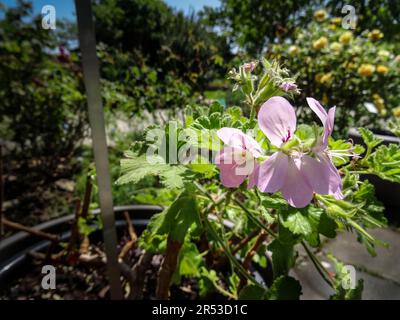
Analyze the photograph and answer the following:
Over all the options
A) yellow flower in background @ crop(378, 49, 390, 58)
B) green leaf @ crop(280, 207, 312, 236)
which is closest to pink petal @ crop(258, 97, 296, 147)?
green leaf @ crop(280, 207, 312, 236)

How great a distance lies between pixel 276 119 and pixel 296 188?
85mm

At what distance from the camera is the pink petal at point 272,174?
35 centimetres

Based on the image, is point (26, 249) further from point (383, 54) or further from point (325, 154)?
point (383, 54)

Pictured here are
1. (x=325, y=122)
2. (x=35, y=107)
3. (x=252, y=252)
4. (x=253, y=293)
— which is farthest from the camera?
(x=35, y=107)

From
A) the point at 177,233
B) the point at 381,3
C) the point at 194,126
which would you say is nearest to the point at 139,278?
the point at 177,233

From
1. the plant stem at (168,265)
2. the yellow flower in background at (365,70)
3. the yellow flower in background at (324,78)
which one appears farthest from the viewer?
the yellow flower in background at (365,70)

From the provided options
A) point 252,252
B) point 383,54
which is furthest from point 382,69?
point 252,252

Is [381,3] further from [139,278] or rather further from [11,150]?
[11,150]

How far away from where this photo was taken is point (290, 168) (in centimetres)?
37

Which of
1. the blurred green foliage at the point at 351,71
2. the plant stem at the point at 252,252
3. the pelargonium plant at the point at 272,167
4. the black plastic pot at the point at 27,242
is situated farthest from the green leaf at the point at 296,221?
the blurred green foliage at the point at 351,71

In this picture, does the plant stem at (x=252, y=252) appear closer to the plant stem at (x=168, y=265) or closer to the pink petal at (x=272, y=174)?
the plant stem at (x=168, y=265)

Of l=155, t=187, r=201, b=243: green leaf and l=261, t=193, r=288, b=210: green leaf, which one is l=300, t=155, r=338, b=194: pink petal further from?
l=155, t=187, r=201, b=243: green leaf

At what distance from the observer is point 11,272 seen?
865 millimetres

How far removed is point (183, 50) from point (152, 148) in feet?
5.36
